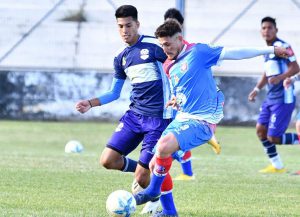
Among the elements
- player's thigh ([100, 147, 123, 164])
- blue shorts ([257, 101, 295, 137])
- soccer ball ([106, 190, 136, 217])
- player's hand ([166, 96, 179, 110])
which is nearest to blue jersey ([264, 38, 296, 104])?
blue shorts ([257, 101, 295, 137])

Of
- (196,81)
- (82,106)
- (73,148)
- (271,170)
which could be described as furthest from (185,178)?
(73,148)

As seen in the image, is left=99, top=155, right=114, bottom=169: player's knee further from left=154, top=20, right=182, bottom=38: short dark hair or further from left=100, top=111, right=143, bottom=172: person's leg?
left=154, top=20, right=182, bottom=38: short dark hair

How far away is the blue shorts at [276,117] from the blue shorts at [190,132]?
6.01m

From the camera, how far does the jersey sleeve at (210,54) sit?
7977 mm

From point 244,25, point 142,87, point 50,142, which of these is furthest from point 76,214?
point 244,25

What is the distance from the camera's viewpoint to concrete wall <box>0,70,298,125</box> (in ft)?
70.4

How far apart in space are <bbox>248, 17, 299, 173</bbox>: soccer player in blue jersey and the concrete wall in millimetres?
7164

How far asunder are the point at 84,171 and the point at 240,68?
1046 cm

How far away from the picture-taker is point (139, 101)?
877 centimetres

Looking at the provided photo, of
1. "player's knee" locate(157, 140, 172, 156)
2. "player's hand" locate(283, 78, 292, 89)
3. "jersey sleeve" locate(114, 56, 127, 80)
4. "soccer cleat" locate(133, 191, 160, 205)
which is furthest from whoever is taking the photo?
"player's hand" locate(283, 78, 292, 89)

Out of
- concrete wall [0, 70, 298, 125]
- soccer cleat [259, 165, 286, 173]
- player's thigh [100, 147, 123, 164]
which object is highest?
player's thigh [100, 147, 123, 164]

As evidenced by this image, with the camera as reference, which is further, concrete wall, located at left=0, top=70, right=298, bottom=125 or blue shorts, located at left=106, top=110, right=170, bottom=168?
concrete wall, located at left=0, top=70, right=298, bottom=125

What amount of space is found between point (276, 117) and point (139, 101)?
18.5ft

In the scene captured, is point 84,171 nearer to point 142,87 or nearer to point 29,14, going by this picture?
point 142,87
